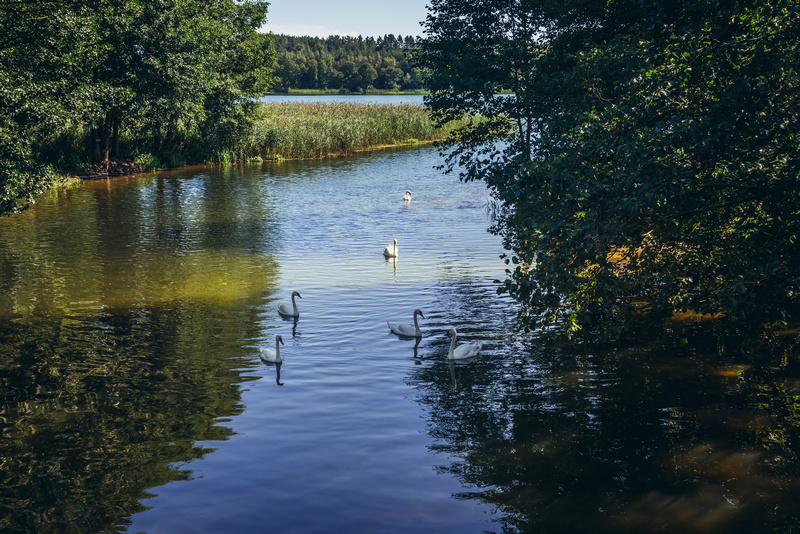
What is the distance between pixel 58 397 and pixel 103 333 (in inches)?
139

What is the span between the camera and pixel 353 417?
11.0 metres

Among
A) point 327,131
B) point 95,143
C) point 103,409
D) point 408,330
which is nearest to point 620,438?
point 408,330

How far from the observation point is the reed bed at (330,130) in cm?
5444

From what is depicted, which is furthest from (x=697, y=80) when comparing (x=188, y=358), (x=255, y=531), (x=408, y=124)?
(x=408, y=124)

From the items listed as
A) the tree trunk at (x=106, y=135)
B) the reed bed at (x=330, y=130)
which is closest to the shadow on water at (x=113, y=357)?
the tree trunk at (x=106, y=135)

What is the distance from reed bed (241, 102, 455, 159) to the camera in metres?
54.4

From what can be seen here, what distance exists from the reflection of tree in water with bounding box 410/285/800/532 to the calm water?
0.04 meters

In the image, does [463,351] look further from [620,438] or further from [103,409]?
[103,409]

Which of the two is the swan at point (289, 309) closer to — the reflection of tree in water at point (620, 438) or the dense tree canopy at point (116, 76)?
the reflection of tree in water at point (620, 438)

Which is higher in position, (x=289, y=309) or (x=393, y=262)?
(x=393, y=262)

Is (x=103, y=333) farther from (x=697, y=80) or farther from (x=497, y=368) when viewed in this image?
(x=697, y=80)

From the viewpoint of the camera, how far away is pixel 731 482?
28.7 feet

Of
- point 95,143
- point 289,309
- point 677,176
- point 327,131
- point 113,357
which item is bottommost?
point 113,357

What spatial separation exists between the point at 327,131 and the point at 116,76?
1961cm
